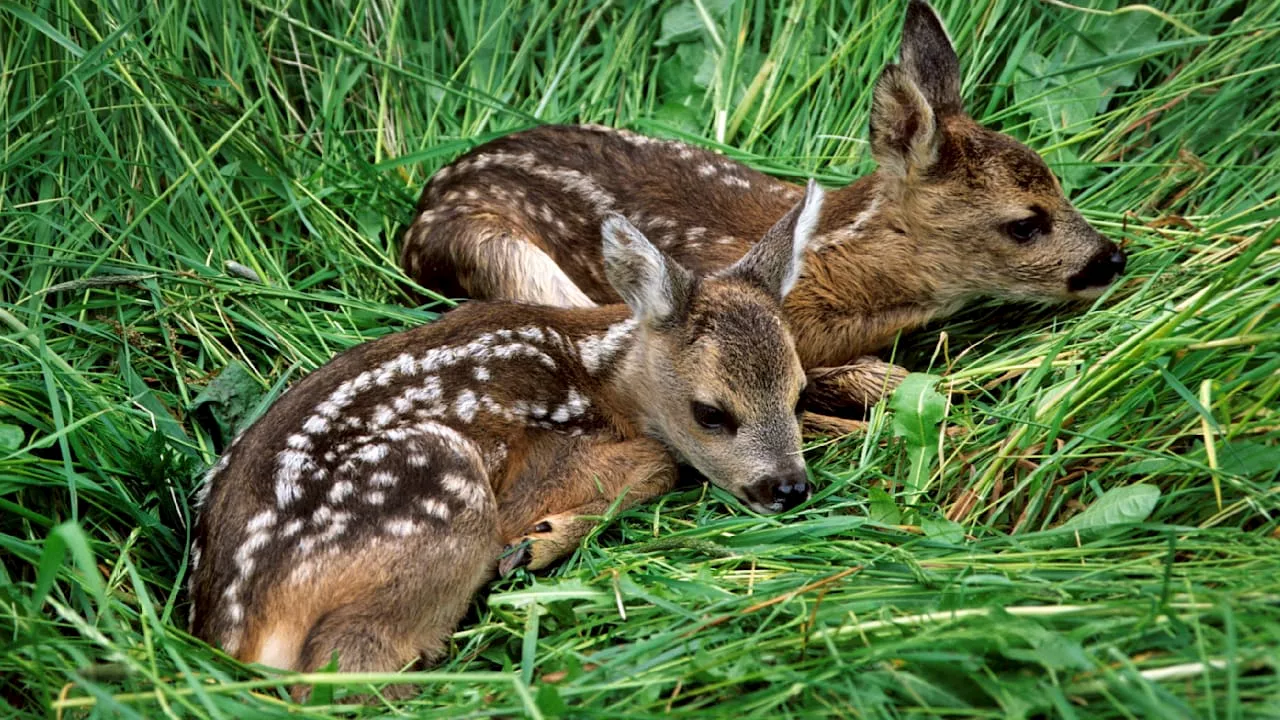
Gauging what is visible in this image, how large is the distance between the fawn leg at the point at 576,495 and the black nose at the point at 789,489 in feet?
1.46

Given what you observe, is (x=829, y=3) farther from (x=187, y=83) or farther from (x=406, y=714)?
(x=406, y=714)

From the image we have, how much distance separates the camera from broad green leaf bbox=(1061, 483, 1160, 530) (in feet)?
10.7

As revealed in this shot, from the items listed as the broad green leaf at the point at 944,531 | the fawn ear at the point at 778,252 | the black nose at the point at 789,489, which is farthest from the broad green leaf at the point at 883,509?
the fawn ear at the point at 778,252

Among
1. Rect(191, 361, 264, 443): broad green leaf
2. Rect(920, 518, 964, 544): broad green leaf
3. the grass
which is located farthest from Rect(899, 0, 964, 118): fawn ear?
Rect(191, 361, 264, 443): broad green leaf

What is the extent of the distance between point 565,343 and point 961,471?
1.34m

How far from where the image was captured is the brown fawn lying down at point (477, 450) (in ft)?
11.1

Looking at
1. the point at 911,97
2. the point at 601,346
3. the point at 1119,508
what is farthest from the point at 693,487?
the point at 911,97

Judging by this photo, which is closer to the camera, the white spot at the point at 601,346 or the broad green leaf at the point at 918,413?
the broad green leaf at the point at 918,413

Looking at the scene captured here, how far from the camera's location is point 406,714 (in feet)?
9.78

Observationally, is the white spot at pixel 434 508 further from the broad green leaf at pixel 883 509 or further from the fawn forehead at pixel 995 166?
the fawn forehead at pixel 995 166

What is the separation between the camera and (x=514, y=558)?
12.4 ft

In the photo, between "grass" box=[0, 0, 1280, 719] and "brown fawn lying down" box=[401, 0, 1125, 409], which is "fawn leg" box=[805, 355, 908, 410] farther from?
"grass" box=[0, 0, 1280, 719]

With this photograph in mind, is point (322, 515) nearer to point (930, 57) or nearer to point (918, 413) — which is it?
point (918, 413)

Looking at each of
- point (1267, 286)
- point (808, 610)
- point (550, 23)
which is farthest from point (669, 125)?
point (808, 610)
